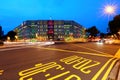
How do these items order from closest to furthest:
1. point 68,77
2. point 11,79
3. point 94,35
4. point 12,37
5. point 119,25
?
point 11,79
point 68,77
point 119,25
point 12,37
point 94,35

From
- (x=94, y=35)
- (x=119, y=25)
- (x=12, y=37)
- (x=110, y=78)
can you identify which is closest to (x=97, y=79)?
Result: (x=110, y=78)

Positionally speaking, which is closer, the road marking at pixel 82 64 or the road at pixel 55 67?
the road at pixel 55 67

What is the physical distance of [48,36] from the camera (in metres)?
189

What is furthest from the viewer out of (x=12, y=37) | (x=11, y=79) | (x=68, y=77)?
(x=12, y=37)

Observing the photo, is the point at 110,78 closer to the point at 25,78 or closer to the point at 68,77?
the point at 68,77

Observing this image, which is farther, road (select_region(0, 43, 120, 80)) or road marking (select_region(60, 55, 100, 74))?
road marking (select_region(60, 55, 100, 74))

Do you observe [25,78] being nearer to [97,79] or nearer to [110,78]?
[97,79]

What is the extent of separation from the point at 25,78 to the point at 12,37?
537 feet

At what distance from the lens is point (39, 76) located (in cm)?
836

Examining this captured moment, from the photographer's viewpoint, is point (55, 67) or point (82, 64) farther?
point (82, 64)

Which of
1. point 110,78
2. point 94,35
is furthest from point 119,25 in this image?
point 94,35

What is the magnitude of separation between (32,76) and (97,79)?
8.21 ft

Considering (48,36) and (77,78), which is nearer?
(77,78)

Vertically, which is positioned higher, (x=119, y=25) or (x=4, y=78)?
(x=119, y=25)
